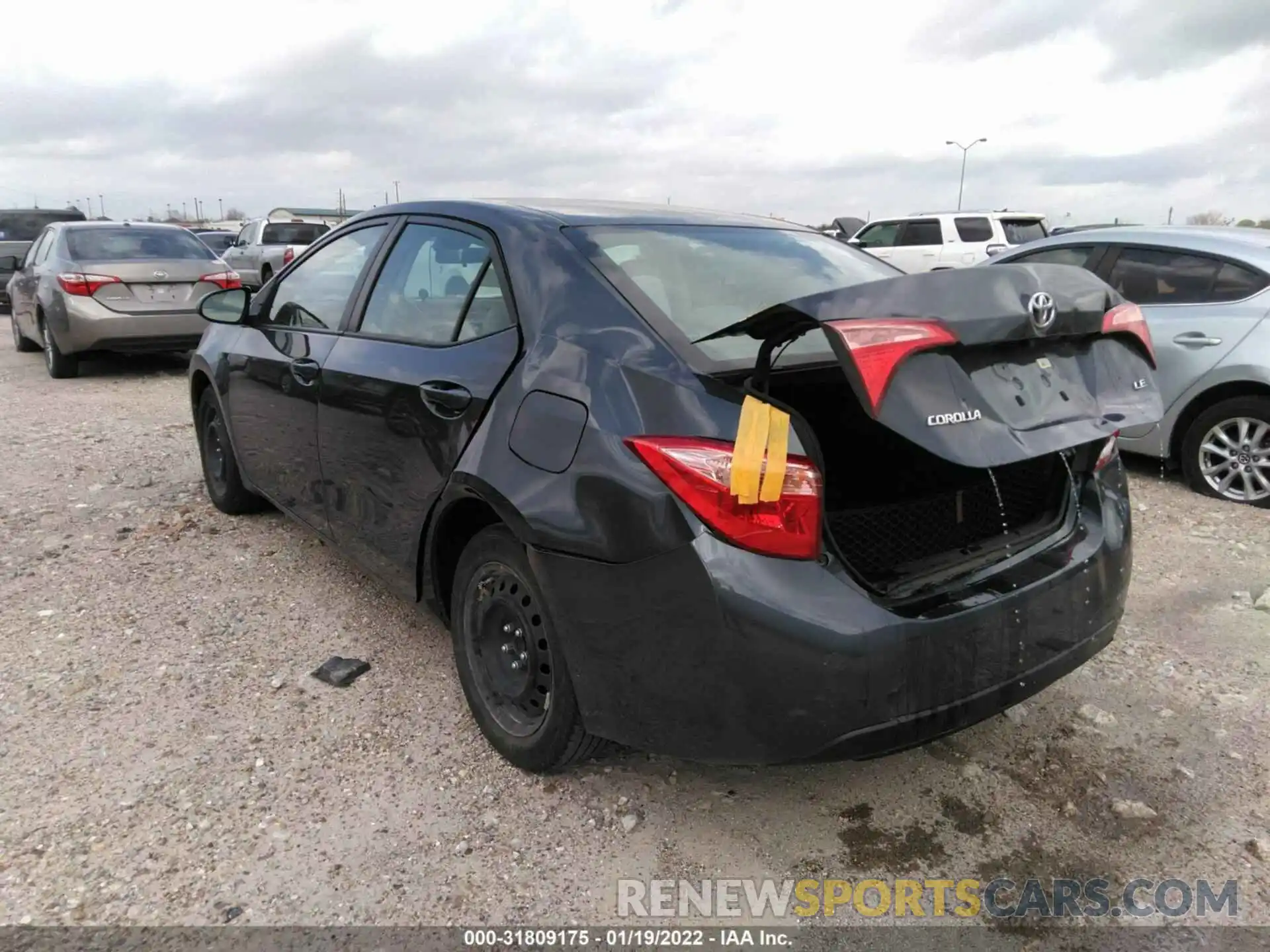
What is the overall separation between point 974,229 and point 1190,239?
10624mm

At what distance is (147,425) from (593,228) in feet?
19.3

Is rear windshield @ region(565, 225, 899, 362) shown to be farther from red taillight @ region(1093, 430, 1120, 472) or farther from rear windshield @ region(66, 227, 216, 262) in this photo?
rear windshield @ region(66, 227, 216, 262)

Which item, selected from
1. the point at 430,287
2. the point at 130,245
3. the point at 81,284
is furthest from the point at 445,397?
the point at 130,245

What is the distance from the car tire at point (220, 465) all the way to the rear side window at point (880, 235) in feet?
45.2

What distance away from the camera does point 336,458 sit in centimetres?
333

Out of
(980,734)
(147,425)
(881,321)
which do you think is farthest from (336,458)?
(147,425)

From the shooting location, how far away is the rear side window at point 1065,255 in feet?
20.0

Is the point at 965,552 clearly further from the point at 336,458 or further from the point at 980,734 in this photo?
the point at 336,458

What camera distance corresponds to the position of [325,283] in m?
3.71

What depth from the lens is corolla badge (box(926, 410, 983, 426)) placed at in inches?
71.9

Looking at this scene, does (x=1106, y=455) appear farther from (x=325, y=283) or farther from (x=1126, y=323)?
(x=325, y=283)

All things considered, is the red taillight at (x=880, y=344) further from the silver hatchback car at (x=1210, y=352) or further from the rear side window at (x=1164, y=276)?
the rear side window at (x=1164, y=276)

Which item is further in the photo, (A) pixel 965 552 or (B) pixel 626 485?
(A) pixel 965 552

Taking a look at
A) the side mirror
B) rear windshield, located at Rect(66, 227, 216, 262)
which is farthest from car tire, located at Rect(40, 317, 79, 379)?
the side mirror
